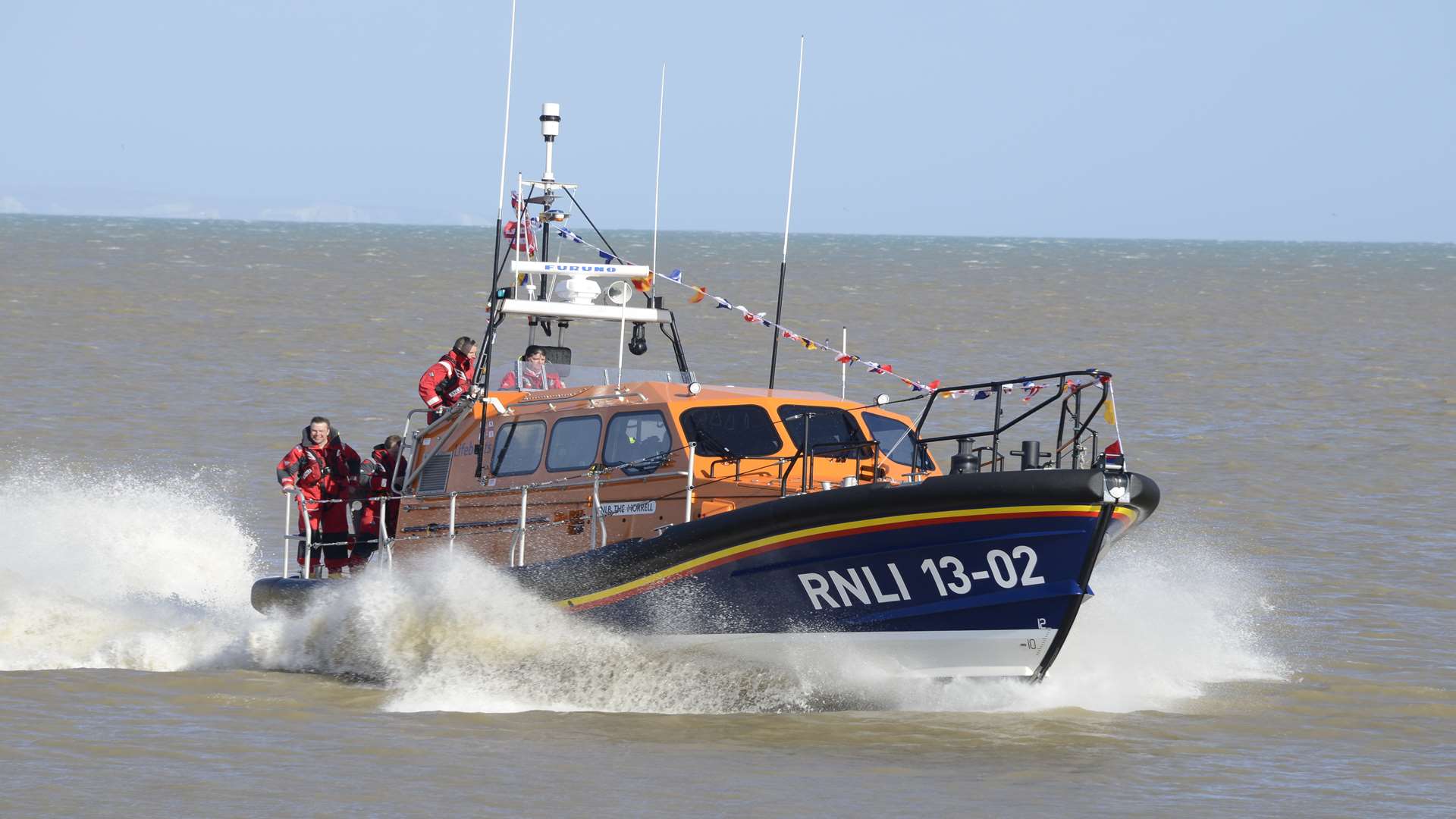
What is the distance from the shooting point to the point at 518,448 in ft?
33.3

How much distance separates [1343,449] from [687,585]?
36.1ft

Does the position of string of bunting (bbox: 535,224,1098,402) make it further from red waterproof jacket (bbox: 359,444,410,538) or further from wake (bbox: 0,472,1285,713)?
red waterproof jacket (bbox: 359,444,410,538)

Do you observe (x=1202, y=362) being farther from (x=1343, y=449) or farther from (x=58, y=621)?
(x=58, y=621)

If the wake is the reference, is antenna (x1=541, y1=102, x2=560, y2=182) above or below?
above

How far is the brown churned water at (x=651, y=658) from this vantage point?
7.70m

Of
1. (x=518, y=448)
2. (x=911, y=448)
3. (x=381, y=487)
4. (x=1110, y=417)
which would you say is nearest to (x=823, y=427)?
(x=911, y=448)

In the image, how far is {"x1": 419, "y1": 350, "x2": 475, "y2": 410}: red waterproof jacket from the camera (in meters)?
10.9

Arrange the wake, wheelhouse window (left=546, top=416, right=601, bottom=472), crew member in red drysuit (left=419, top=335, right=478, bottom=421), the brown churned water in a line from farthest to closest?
crew member in red drysuit (left=419, top=335, right=478, bottom=421), wheelhouse window (left=546, top=416, right=601, bottom=472), the wake, the brown churned water

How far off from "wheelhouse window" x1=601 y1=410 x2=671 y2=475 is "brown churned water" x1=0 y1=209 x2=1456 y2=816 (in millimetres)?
880

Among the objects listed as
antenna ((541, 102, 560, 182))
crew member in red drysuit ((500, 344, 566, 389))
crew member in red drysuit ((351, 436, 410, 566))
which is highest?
antenna ((541, 102, 560, 182))

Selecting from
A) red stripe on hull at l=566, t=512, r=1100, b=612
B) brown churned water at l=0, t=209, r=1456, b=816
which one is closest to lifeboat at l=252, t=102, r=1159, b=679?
red stripe on hull at l=566, t=512, r=1100, b=612

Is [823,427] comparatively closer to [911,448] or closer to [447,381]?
[911,448]

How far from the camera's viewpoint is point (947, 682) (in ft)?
28.7

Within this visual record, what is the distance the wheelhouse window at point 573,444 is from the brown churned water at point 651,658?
0.76 m
